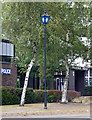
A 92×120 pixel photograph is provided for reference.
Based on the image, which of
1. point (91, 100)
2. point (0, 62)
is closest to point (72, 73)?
point (0, 62)

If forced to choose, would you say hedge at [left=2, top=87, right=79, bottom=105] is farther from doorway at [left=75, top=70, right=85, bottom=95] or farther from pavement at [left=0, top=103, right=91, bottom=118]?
doorway at [left=75, top=70, right=85, bottom=95]

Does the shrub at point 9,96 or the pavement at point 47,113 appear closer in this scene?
the pavement at point 47,113

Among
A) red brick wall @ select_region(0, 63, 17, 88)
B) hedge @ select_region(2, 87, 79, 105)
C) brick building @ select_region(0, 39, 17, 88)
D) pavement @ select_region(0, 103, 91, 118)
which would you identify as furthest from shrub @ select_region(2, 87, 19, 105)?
brick building @ select_region(0, 39, 17, 88)

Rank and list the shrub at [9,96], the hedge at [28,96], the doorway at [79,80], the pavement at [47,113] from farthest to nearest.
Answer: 1. the doorway at [79,80]
2. the hedge at [28,96]
3. the shrub at [9,96]
4. the pavement at [47,113]

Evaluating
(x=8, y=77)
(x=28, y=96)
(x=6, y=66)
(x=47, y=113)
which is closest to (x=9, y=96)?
(x=28, y=96)

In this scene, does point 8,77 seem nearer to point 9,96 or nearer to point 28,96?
point 28,96

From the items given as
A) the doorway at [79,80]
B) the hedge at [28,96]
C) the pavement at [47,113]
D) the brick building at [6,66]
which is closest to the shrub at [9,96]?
the hedge at [28,96]

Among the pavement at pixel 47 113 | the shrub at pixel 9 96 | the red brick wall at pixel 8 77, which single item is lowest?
the pavement at pixel 47 113

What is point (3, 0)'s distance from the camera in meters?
23.2

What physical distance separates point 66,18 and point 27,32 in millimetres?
4304

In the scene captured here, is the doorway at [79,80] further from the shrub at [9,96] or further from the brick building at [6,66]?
the shrub at [9,96]

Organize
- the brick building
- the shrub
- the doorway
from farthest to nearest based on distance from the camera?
the doorway < the brick building < the shrub

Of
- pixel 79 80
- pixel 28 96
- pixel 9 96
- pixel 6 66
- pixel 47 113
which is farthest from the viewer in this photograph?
pixel 79 80

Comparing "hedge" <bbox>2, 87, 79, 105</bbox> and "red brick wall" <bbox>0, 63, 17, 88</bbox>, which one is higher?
"red brick wall" <bbox>0, 63, 17, 88</bbox>
